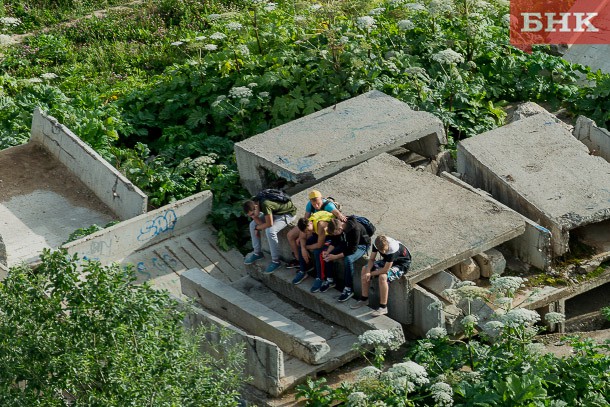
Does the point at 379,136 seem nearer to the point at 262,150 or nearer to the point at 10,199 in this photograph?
the point at 262,150

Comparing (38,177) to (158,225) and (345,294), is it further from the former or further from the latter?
(345,294)

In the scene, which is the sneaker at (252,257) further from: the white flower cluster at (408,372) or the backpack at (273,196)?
the white flower cluster at (408,372)

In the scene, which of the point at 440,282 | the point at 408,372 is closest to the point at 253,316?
the point at 440,282

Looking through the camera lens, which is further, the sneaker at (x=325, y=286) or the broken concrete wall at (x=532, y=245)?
the broken concrete wall at (x=532, y=245)

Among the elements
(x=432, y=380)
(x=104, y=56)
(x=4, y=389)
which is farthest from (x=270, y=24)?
(x=4, y=389)

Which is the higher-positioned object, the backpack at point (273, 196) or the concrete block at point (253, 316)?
the backpack at point (273, 196)

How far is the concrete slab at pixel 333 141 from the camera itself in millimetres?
14109

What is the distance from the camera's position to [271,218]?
13078 mm

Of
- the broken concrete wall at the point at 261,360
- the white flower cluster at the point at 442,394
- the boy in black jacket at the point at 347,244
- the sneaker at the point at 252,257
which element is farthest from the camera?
the sneaker at the point at 252,257

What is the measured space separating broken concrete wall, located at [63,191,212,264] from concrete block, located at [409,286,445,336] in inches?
133

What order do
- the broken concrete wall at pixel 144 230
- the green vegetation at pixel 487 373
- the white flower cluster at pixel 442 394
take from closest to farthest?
the white flower cluster at pixel 442 394
the green vegetation at pixel 487 373
the broken concrete wall at pixel 144 230

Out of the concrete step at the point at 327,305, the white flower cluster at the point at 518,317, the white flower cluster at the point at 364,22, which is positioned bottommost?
the concrete step at the point at 327,305

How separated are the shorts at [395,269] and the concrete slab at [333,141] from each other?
210 centimetres

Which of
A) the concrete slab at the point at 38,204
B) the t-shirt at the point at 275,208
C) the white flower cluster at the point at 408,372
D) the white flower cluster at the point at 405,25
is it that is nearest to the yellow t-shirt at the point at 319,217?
the t-shirt at the point at 275,208
